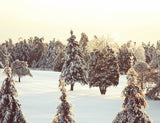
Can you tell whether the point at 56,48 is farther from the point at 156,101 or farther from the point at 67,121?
the point at 67,121

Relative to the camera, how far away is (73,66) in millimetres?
39125

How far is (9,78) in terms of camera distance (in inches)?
423

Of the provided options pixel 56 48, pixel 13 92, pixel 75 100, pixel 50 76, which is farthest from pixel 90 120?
pixel 56 48

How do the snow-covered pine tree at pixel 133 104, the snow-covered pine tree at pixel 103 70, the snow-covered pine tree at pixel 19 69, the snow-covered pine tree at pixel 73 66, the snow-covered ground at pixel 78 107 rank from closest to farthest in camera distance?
the snow-covered pine tree at pixel 133 104 → the snow-covered ground at pixel 78 107 → the snow-covered pine tree at pixel 103 70 → the snow-covered pine tree at pixel 73 66 → the snow-covered pine tree at pixel 19 69

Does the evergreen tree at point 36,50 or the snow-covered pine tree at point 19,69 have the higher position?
the evergreen tree at point 36,50

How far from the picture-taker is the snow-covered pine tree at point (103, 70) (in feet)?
125

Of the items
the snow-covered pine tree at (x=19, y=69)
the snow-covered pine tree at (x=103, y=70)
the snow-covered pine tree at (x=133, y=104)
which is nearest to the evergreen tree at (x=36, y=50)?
the snow-covered pine tree at (x=19, y=69)

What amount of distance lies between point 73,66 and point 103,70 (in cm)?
478

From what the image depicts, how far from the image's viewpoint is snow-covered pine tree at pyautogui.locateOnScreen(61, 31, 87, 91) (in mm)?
39000

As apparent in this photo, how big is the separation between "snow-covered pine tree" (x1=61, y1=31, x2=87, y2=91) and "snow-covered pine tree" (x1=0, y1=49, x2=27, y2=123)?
1106 inches

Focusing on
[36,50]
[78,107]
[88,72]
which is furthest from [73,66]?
[36,50]

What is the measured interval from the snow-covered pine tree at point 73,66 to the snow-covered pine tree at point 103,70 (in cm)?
146

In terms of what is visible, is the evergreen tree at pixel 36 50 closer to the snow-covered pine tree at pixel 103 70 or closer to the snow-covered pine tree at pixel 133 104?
the snow-covered pine tree at pixel 103 70

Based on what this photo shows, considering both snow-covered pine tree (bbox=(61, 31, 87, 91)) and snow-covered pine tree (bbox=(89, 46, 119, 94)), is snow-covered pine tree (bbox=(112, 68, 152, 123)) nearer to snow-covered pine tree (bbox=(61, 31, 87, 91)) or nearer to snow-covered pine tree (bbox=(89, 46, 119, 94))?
snow-covered pine tree (bbox=(89, 46, 119, 94))
